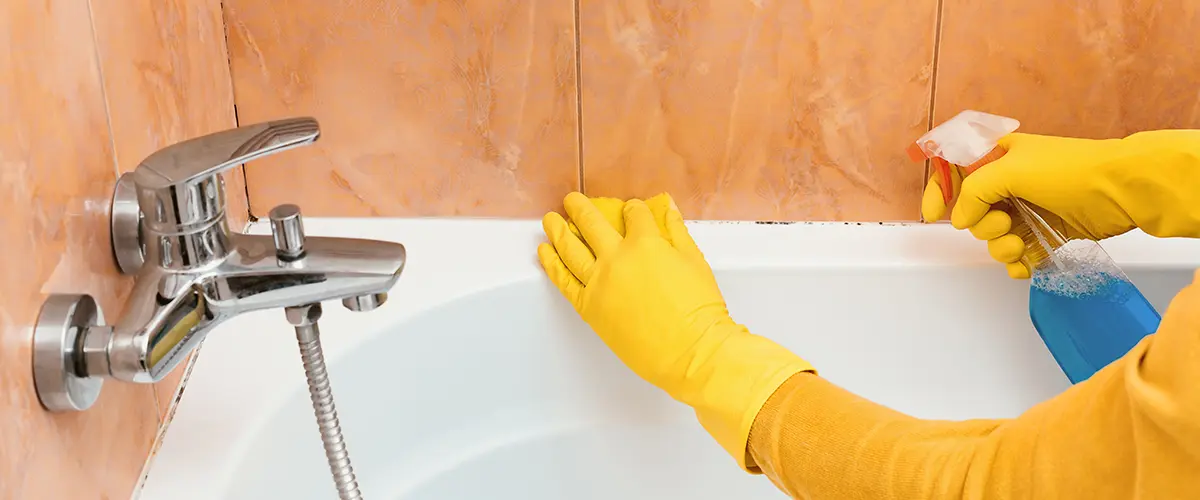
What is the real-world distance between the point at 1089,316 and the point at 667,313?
364 mm

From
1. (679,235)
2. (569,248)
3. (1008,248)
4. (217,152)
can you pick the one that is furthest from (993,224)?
(217,152)

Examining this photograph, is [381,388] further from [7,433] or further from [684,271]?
[7,433]

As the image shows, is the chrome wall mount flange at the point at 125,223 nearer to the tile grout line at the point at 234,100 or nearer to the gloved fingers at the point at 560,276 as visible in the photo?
the tile grout line at the point at 234,100

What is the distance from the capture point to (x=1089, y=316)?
87 cm

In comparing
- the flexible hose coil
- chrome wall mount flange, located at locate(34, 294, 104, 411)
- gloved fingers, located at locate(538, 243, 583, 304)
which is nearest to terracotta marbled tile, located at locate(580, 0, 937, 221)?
gloved fingers, located at locate(538, 243, 583, 304)

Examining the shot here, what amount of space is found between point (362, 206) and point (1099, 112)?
2.47 ft

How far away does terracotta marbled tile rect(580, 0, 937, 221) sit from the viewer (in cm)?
96

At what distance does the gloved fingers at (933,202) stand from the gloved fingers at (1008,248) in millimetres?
57

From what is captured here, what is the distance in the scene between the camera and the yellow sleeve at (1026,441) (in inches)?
17.8

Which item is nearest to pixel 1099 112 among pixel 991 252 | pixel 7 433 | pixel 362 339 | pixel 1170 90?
pixel 1170 90

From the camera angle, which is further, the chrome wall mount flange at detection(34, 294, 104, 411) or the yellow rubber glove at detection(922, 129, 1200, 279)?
the yellow rubber glove at detection(922, 129, 1200, 279)

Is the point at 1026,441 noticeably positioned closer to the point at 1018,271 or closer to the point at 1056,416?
the point at 1056,416

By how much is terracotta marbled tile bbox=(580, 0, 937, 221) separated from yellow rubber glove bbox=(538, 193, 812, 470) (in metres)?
0.06

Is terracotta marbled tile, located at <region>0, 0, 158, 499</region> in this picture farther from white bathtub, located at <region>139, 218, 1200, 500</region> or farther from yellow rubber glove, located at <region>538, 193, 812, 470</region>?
yellow rubber glove, located at <region>538, 193, 812, 470</region>
